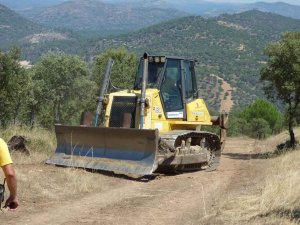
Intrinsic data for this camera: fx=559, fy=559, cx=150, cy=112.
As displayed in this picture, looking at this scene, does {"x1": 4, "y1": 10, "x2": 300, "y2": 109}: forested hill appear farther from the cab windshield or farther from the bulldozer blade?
the bulldozer blade

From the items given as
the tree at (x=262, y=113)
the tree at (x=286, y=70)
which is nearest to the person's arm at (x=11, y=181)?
the tree at (x=286, y=70)

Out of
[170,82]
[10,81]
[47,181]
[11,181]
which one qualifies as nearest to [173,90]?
[170,82]

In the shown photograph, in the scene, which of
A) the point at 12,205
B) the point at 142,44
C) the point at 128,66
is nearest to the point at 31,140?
the point at 12,205

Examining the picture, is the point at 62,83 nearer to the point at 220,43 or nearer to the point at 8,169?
the point at 8,169

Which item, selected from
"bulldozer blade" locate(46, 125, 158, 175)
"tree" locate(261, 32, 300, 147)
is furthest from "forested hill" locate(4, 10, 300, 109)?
"bulldozer blade" locate(46, 125, 158, 175)

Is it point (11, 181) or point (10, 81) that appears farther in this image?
point (10, 81)

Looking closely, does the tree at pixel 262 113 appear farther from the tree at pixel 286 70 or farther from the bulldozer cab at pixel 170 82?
the bulldozer cab at pixel 170 82

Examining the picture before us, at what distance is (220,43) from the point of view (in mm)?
147000

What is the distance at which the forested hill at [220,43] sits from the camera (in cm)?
11650

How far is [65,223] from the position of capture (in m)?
8.74

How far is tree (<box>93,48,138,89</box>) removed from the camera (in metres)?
37.8

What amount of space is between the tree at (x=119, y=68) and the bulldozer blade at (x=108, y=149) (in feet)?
68.9

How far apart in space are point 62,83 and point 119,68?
4151 mm

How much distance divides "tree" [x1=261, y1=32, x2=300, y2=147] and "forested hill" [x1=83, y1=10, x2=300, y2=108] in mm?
77454
